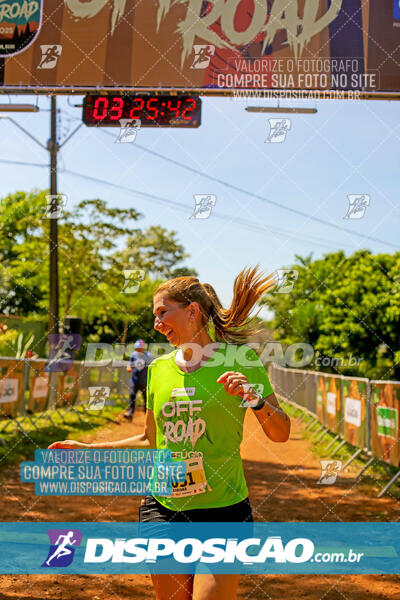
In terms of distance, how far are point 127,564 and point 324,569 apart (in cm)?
181

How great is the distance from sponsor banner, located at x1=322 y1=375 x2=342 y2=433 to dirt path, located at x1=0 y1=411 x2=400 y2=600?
748 millimetres

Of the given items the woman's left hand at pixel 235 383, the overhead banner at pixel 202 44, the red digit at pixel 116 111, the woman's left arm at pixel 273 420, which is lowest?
the woman's left arm at pixel 273 420


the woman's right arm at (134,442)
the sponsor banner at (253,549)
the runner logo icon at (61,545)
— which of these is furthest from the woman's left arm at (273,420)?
the runner logo icon at (61,545)

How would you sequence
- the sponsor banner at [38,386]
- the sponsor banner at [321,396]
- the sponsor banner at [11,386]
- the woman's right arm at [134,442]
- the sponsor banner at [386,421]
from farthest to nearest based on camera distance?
the sponsor banner at [38,386]
the sponsor banner at [321,396]
the sponsor banner at [11,386]
the sponsor banner at [386,421]
the woman's right arm at [134,442]

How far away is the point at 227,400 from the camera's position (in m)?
2.94

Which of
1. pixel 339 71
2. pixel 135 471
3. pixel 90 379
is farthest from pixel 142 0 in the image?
pixel 90 379

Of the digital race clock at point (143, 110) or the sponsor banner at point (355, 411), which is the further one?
the sponsor banner at point (355, 411)

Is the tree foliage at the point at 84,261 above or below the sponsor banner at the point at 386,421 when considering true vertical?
above

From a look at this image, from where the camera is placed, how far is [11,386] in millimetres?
12891

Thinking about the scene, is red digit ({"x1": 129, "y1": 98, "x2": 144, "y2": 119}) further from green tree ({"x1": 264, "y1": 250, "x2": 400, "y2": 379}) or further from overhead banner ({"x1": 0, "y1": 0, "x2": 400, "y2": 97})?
green tree ({"x1": 264, "y1": 250, "x2": 400, "y2": 379})

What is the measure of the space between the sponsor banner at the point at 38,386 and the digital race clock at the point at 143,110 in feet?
25.4

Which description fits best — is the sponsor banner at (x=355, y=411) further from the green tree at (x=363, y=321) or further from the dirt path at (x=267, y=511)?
the green tree at (x=363, y=321)

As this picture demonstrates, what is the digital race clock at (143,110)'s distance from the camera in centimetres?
781

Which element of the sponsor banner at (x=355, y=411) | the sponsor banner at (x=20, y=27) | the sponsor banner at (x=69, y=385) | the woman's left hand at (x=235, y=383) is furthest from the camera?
the sponsor banner at (x=69, y=385)
